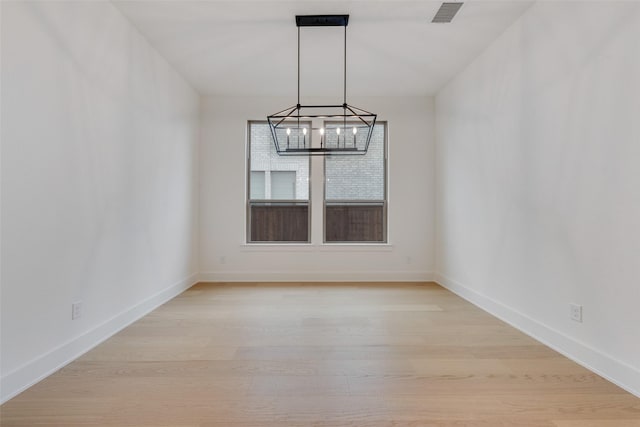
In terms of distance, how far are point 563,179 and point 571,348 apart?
1.21 metres

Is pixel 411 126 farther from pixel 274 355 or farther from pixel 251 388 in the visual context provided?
pixel 251 388

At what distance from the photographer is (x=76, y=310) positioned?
2.29 metres

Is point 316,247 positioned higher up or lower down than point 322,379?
higher up

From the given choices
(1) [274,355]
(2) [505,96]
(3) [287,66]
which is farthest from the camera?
(3) [287,66]

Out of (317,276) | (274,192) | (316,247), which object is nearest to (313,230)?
(316,247)

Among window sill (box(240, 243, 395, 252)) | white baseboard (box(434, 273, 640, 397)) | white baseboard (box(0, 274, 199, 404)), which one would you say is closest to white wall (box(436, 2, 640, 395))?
white baseboard (box(434, 273, 640, 397))

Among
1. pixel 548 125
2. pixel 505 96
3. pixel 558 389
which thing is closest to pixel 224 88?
pixel 505 96

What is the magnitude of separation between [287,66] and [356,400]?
3.49m

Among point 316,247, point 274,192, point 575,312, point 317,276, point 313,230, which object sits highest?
point 274,192

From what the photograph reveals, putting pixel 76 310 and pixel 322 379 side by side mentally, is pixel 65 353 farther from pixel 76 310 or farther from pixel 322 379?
pixel 322 379

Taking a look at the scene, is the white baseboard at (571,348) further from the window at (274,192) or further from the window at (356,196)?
the window at (274,192)

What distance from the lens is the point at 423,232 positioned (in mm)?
4887

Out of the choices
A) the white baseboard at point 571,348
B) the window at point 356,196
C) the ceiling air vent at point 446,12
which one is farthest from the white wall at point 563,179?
the window at point 356,196

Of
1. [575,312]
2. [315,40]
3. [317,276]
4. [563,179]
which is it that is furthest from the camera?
[317,276]
